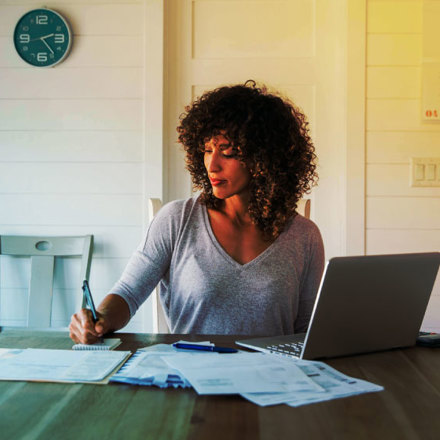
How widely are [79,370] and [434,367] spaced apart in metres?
0.64

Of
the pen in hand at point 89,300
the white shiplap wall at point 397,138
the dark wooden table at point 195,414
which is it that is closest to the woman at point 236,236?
the pen in hand at point 89,300

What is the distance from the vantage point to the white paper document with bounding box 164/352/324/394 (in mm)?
840

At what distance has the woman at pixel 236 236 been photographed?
57.1 inches

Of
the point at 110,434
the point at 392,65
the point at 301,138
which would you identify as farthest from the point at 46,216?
the point at 110,434

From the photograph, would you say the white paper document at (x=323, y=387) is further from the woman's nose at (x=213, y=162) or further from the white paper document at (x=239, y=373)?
the woman's nose at (x=213, y=162)

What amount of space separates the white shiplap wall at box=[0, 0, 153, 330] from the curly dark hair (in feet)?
3.10

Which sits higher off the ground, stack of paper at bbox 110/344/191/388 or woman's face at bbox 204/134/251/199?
woman's face at bbox 204/134/251/199

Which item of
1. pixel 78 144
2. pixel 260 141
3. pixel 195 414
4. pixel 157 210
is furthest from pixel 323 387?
pixel 78 144

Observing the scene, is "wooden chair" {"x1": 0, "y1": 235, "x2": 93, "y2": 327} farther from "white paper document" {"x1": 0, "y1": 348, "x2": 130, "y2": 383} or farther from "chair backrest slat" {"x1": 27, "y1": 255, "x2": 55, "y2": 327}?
"white paper document" {"x1": 0, "y1": 348, "x2": 130, "y2": 383}

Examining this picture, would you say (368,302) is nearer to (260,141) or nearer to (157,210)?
(260,141)

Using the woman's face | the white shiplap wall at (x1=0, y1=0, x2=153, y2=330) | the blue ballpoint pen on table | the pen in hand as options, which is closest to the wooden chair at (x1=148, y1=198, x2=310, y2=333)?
the woman's face

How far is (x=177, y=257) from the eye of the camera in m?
1.53

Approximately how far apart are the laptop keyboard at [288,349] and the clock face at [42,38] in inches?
75.4

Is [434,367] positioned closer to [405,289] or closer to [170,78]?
[405,289]
